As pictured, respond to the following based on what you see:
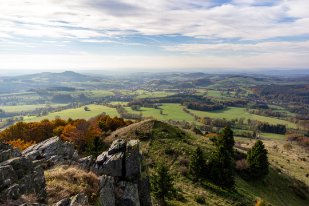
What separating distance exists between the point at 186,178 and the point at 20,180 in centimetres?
4119

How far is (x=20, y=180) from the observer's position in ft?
59.2

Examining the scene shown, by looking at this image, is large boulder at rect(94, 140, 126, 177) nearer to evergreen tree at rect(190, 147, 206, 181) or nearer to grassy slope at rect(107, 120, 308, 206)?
grassy slope at rect(107, 120, 308, 206)

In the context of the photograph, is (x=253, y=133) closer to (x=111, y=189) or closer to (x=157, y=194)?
(x=157, y=194)

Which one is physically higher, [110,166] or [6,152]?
[6,152]

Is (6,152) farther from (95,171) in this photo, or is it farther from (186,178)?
(186,178)

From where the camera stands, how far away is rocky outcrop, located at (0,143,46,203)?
54.7ft

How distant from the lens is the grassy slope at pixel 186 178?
1930 inches

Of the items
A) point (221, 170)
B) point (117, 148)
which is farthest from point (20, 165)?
point (221, 170)

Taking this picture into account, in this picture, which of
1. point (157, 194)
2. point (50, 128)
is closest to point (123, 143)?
point (157, 194)

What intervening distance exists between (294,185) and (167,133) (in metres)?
35.6

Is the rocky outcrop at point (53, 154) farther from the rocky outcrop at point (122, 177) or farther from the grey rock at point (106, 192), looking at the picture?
the grey rock at point (106, 192)

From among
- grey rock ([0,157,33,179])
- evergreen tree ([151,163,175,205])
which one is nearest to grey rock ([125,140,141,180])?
grey rock ([0,157,33,179])

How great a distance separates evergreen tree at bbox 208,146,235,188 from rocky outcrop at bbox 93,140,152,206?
33.7m

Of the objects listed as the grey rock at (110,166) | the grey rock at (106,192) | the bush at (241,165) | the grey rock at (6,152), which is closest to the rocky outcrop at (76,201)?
the grey rock at (106,192)
